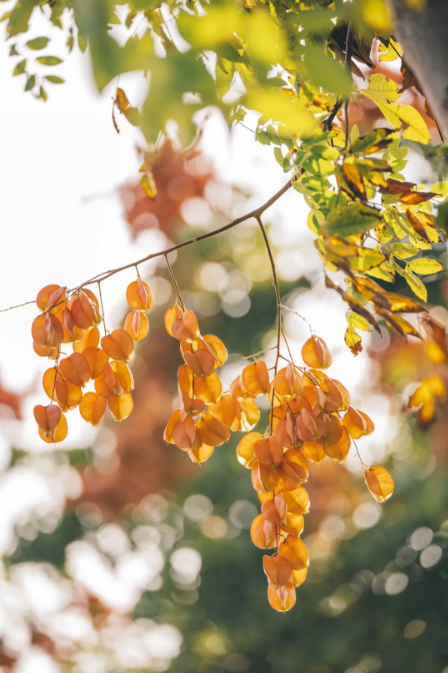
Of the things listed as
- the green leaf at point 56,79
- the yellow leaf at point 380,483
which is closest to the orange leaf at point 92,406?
the yellow leaf at point 380,483

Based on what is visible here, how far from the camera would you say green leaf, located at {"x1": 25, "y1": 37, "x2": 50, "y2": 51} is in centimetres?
99

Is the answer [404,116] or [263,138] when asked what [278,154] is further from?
[404,116]

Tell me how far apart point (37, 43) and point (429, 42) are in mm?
914

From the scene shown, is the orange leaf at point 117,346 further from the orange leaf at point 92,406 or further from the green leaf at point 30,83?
the green leaf at point 30,83

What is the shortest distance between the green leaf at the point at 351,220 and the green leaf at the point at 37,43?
826 mm

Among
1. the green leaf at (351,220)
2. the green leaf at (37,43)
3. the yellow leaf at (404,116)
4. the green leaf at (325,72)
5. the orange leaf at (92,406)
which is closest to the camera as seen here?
the green leaf at (325,72)

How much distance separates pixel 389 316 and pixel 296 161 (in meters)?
0.22

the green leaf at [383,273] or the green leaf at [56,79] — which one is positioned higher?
the green leaf at [56,79]

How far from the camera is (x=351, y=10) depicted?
40 cm

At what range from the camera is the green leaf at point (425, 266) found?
0.69 metres

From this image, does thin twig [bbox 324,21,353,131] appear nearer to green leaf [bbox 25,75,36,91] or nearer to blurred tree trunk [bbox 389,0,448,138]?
blurred tree trunk [bbox 389,0,448,138]

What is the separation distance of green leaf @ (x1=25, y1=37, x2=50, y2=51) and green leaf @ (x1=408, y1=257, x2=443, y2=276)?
839mm

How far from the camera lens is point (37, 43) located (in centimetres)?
100

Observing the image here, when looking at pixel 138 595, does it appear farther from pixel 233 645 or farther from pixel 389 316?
pixel 389 316
